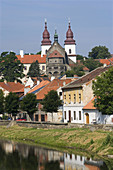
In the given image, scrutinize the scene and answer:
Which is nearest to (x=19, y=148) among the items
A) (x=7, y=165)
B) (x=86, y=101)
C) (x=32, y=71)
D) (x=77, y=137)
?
(x=77, y=137)

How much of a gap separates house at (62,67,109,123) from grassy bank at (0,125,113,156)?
296 inches

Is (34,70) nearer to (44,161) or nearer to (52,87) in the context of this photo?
(52,87)

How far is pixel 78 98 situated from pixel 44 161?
26588 mm

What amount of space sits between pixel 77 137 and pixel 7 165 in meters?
11.0

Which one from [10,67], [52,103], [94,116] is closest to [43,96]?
[52,103]

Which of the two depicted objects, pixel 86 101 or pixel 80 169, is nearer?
pixel 80 169

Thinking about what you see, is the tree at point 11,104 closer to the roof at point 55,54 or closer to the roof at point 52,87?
the roof at point 52,87

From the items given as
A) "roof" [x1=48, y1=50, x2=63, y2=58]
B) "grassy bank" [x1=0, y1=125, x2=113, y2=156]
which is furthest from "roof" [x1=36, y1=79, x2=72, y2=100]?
"roof" [x1=48, y1=50, x2=63, y2=58]

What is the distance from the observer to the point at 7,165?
47.7 m

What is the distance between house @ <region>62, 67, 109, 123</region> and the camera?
238 ft

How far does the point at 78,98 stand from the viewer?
2928 inches

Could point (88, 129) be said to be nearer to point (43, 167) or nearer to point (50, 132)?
point (50, 132)

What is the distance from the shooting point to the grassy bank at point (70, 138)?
163ft

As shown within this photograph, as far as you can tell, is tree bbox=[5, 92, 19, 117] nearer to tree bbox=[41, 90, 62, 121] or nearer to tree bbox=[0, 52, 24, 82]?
tree bbox=[41, 90, 62, 121]
